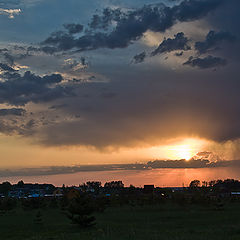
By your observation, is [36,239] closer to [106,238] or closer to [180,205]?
[106,238]

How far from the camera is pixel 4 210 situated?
103m

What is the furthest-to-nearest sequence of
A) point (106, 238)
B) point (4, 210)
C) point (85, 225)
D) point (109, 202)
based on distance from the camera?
1. point (109, 202)
2. point (4, 210)
3. point (85, 225)
4. point (106, 238)

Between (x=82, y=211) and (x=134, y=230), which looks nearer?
(x=134, y=230)

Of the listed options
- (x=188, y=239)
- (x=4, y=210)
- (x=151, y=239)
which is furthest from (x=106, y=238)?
(x=4, y=210)

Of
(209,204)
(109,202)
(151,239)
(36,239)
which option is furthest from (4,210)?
(151,239)

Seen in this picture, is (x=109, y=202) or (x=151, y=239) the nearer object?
(x=151, y=239)

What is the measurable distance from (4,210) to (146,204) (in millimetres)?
44611

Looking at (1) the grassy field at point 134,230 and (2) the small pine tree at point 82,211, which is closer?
(1) the grassy field at point 134,230

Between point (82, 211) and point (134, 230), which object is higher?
point (82, 211)

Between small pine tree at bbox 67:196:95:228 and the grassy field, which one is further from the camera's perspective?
small pine tree at bbox 67:196:95:228

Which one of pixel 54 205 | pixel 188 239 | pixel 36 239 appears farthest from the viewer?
pixel 54 205

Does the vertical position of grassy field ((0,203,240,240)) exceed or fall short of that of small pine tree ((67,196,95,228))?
it falls short

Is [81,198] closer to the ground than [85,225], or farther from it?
farther from it

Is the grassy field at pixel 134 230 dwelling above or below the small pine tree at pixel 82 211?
below
